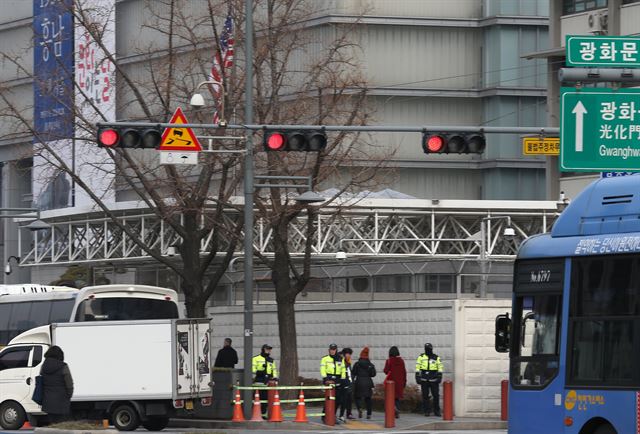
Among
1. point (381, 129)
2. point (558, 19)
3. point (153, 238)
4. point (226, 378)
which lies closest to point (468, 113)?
point (558, 19)

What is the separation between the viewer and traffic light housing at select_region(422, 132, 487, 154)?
26156 millimetres

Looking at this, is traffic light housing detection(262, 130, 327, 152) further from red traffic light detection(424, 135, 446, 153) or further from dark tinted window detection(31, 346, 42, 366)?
dark tinted window detection(31, 346, 42, 366)

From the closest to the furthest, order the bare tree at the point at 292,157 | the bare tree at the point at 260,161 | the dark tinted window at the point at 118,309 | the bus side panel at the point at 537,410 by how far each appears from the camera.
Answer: the bus side panel at the point at 537,410
the dark tinted window at the point at 118,309
the bare tree at the point at 292,157
the bare tree at the point at 260,161

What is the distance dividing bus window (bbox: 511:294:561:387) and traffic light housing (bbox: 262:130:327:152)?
7.65m

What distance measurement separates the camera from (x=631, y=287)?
58.5 feet

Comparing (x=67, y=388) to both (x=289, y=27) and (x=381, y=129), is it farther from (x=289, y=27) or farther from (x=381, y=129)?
(x=289, y=27)

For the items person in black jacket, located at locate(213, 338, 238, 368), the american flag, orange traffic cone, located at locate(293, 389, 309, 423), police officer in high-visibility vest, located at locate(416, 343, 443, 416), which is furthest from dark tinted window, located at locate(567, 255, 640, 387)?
the american flag

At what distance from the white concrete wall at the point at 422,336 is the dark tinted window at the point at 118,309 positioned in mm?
6209

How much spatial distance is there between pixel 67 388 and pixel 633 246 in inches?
406

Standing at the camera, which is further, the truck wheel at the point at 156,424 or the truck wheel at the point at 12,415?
the truck wheel at the point at 12,415

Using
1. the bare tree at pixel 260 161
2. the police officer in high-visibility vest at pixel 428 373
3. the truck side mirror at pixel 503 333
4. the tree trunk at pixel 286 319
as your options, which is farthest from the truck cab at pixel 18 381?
the truck side mirror at pixel 503 333

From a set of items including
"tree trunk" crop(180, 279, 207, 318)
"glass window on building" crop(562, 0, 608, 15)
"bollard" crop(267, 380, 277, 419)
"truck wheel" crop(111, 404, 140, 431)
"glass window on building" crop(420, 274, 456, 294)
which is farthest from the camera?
"glass window on building" crop(562, 0, 608, 15)

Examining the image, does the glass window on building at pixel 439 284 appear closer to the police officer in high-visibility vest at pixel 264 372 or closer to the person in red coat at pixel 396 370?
the person in red coat at pixel 396 370

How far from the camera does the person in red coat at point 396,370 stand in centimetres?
3541
